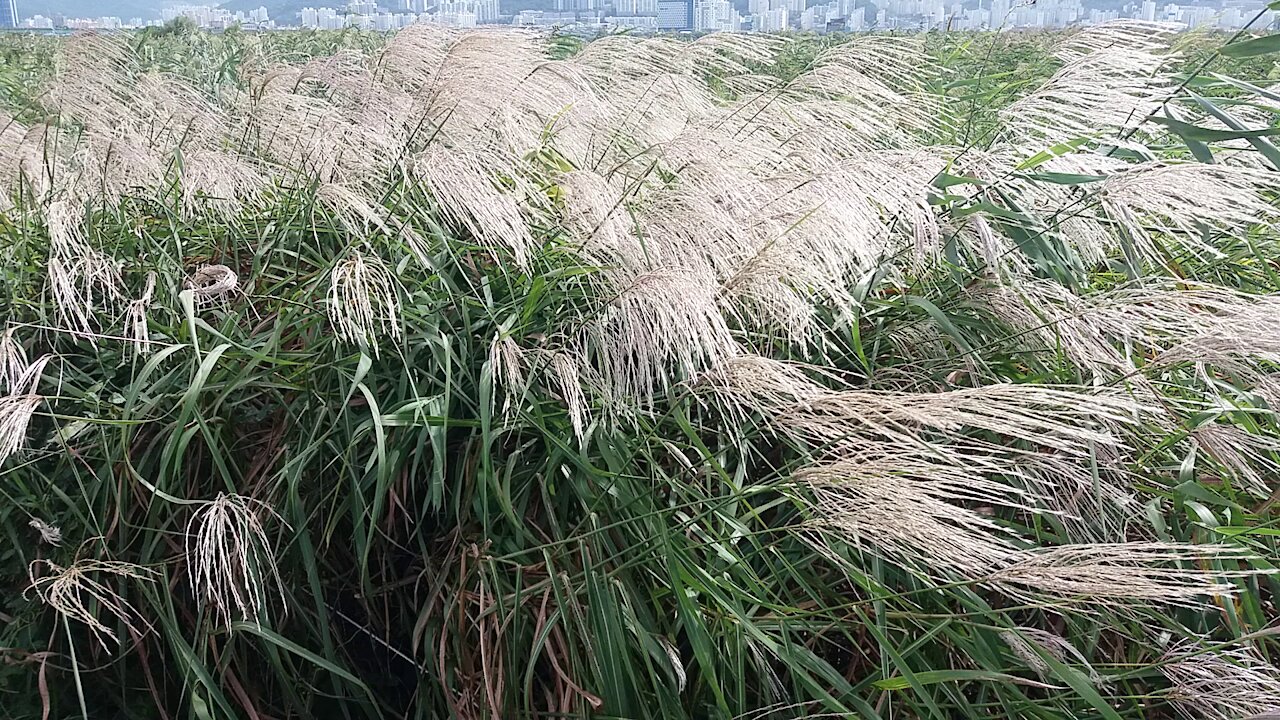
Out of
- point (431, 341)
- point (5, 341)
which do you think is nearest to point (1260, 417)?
point (431, 341)

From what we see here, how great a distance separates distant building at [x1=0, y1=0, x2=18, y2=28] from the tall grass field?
15.7 feet

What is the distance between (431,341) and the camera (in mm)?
1287

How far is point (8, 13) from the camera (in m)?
5.67

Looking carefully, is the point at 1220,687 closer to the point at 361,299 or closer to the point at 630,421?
the point at 630,421

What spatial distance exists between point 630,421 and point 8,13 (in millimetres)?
6193

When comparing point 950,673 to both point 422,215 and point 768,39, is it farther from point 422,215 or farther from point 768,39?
point 768,39

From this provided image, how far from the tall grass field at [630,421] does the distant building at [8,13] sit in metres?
4.80

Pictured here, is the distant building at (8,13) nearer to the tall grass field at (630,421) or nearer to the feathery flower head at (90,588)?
the tall grass field at (630,421)

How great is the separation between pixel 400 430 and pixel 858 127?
100 centimetres

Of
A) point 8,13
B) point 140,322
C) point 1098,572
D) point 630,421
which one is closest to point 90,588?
point 140,322

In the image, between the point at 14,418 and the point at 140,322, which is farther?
the point at 140,322

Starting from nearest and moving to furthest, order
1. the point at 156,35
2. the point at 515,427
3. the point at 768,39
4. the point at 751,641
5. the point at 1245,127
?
the point at 751,641 → the point at 515,427 → the point at 1245,127 → the point at 768,39 → the point at 156,35

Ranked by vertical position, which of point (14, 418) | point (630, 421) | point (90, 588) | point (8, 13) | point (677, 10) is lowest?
point (90, 588)

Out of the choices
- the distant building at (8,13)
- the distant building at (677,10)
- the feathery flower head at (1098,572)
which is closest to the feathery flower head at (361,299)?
the feathery flower head at (1098,572)
